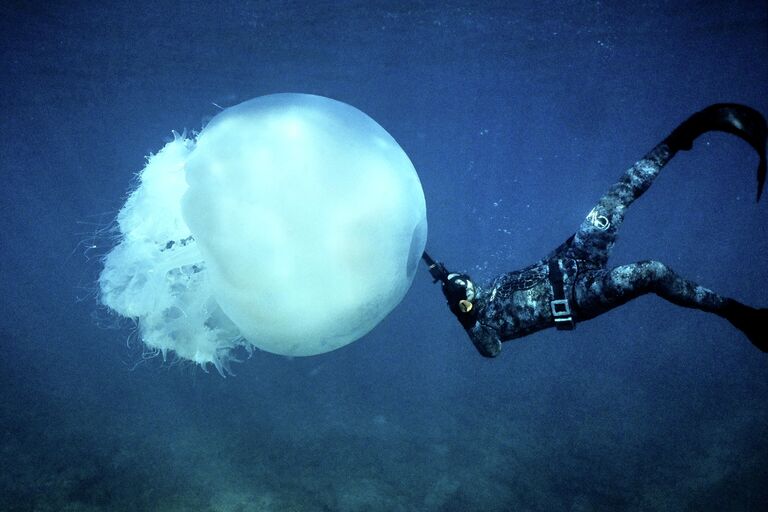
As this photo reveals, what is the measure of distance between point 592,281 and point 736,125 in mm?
1464

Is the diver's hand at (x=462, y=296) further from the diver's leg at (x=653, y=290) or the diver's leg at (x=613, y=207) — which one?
the diver's leg at (x=613, y=207)

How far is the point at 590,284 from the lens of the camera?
353cm

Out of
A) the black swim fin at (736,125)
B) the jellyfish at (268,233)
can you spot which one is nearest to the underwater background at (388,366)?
the jellyfish at (268,233)

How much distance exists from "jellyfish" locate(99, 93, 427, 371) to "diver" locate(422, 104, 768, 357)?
38.4 inches

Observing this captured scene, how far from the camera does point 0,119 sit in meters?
20.6

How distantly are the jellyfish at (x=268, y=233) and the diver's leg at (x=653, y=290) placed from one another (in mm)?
1470

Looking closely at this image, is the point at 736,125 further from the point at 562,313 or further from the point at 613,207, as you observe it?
the point at 562,313

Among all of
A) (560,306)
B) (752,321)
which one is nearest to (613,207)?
(560,306)

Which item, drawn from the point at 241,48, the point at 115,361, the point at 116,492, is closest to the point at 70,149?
the point at 241,48

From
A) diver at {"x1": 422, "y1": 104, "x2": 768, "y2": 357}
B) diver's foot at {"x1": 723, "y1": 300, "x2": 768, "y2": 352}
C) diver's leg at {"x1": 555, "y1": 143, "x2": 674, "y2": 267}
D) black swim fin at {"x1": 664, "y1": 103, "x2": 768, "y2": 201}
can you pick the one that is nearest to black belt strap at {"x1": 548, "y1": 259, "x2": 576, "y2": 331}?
diver at {"x1": 422, "y1": 104, "x2": 768, "y2": 357}

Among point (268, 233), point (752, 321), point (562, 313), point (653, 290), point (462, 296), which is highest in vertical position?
point (268, 233)

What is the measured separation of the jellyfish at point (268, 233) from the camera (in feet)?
A: 9.06

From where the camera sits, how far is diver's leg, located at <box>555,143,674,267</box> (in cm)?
372

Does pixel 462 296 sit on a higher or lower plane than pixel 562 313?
higher
